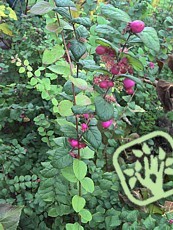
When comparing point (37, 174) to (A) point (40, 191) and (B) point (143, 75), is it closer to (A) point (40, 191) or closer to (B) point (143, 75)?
(A) point (40, 191)

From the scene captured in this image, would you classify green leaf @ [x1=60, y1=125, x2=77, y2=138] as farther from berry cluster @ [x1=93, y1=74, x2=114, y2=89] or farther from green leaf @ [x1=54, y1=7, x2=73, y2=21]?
green leaf @ [x1=54, y1=7, x2=73, y2=21]

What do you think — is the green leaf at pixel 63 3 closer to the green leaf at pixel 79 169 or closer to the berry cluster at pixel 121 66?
the berry cluster at pixel 121 66

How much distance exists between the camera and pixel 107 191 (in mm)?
1087

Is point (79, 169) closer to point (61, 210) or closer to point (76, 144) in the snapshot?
point (76, 144)

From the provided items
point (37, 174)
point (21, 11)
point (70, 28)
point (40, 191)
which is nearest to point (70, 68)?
point (70, 28)

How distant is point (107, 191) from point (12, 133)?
497mm

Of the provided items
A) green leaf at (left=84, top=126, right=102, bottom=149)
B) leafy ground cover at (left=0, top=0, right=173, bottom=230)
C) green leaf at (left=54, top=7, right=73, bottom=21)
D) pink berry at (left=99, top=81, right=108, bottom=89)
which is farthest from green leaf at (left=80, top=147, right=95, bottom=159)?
green leaf at (left=54, top=7, right=73, bottom=21)

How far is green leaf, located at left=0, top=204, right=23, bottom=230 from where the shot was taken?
930 mm

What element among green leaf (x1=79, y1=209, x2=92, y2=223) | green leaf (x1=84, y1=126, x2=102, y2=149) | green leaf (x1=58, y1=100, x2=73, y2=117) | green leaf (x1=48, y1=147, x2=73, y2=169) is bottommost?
green leaf (x1=79, y1=209, x2=92, y2=223)

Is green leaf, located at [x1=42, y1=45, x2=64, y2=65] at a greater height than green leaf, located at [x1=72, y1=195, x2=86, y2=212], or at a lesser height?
greater

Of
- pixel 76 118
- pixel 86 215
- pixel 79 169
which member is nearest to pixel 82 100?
pixel 76 118

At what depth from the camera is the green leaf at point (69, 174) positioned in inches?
34.8

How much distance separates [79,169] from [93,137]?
0.09m

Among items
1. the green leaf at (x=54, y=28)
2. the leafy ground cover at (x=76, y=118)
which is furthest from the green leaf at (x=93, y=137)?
the green leaf at (x=54, y=28)
